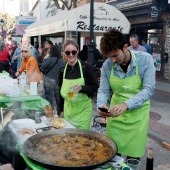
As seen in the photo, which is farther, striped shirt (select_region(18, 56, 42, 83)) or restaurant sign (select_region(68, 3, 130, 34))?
restaurant sign (select_region(68, 3, 130, 34))

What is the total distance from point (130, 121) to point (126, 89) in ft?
1.07

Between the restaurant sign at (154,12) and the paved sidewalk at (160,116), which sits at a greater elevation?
the restaurant sign at (154,12)

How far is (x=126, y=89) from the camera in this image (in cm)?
242

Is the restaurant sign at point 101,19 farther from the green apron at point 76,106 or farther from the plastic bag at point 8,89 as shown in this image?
the green apron at point 76,106

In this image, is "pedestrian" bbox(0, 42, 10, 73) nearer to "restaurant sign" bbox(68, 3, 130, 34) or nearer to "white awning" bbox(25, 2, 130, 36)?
"white awning" bbox(25, 2, 130, 36)

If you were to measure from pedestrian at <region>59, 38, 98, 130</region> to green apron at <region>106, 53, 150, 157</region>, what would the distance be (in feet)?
2.26

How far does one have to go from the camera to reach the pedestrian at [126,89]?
2227 mm

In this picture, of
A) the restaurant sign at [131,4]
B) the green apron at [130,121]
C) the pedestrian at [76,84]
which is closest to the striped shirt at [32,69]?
the pedestrian at [76,84]

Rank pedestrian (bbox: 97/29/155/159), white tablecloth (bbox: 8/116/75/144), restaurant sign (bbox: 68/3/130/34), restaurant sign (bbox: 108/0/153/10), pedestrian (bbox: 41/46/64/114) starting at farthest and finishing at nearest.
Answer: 1. restaurant sign (bbox: 108/0/153/10)
2. restaurant sign (bbox: 68/3/130/34)
3. pedestrian (bbox: 41/46/64/114)
4. white tablecloth (bbox: 8/116/75/144)
5. pedestrian (bbox: 97/29/155/159)

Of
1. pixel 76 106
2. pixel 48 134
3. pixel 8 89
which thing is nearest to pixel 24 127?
pixel 48 134

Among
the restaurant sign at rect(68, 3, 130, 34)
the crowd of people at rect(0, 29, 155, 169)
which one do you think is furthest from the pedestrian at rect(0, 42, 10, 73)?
the crowd of people at rect(0, 29, 155, 169)

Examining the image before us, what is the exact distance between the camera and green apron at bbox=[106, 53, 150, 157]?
2414 mm

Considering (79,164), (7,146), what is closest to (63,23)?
(7,146)

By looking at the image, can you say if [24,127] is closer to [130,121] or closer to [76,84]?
[76,84]
